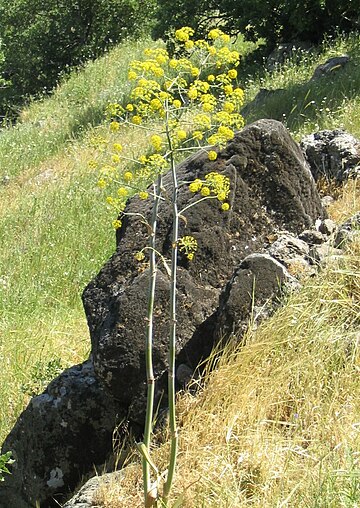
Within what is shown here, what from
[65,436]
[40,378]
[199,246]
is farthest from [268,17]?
[65,436]

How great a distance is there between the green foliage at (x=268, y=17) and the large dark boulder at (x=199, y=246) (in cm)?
871

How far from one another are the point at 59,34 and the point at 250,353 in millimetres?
22725

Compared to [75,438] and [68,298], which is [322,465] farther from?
[68,298]

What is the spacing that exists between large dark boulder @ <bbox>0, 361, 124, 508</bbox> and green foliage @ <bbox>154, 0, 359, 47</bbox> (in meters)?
10.0

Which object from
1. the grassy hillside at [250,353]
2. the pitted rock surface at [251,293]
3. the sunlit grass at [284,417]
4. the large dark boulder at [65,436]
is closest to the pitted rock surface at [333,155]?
the grassy hillside at [250,353]

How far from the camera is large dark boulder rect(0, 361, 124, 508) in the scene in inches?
175

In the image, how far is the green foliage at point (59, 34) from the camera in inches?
968

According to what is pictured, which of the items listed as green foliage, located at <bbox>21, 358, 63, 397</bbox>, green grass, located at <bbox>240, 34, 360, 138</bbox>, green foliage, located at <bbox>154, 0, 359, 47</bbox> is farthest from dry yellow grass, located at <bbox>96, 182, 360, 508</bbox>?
green foliage, located at <bbox>154, 0, 359, 47</bbox>

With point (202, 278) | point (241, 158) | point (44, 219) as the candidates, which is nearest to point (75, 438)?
point (202, 278)

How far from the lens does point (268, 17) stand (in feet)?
48.0

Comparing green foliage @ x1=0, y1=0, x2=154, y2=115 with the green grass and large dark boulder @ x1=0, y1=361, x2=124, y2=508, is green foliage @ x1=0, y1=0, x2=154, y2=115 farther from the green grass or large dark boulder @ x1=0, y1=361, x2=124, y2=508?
large dark boulder @ x1=0, y1=361, x2=124, y2=508

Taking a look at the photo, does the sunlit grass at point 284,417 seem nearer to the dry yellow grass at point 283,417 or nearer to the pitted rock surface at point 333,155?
the dry yellow grass at point 283,417

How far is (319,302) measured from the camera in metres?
4.18

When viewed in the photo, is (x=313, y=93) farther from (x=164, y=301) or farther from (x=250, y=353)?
(x=250, y=353)
